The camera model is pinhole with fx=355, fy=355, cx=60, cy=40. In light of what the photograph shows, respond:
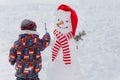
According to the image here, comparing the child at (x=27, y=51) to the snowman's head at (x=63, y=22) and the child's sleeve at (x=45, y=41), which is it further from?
the snowman's head at (x=63, y=22)

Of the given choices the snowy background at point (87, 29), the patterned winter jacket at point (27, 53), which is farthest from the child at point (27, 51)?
the snowy background at point (87, 29)

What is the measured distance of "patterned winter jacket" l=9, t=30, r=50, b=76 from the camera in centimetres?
408

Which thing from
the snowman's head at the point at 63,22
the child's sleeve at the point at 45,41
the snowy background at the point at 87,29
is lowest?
the snowy background at the point at 87,29

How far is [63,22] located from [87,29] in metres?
2.91

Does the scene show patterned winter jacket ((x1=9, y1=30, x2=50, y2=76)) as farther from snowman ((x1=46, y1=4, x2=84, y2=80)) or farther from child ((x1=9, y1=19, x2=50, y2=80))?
snowman ((x1=46, y1=4, x2=84, y2=80))

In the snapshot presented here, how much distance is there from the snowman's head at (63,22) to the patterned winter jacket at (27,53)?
1.19 ft

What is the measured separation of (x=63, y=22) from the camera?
4352 mm

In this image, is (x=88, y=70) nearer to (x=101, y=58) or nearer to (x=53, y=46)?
(x=101, y=58)

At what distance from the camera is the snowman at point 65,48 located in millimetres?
4341

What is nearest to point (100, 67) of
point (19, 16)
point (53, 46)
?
point (53, 46)

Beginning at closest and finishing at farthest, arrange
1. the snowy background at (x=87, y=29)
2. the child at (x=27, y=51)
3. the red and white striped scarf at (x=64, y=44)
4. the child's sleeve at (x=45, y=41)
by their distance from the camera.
Answer: the child at (x=27, y=51), the child's sleeve at (x=45, y=41), the red and white striped scarf at (x=64, y=44), the snowy background at (x=87, y=29)

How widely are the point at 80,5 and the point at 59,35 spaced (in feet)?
13.9

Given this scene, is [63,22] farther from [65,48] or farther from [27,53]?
[27,53]

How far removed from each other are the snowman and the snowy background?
0.94 meters
